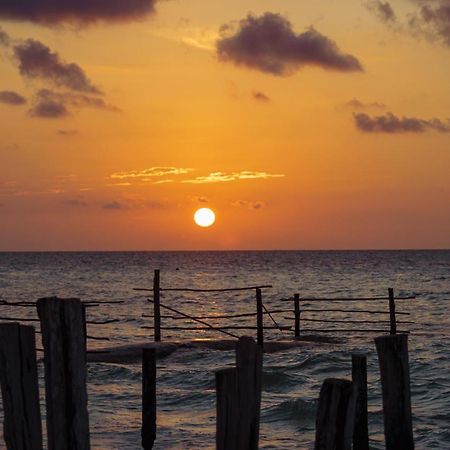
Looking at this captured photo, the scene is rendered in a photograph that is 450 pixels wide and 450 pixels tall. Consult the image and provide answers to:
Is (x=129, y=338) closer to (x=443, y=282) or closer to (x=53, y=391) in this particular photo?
(x=53, y=391)

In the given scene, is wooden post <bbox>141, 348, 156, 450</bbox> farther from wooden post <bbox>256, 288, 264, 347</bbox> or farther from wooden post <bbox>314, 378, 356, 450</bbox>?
wooden post <bbox>256, 288, 264, 347</bbox>

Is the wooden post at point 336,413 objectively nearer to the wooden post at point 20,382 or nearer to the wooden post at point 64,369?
the wooden post at point 64,369

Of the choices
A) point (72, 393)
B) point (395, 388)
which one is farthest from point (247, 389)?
point (395, 388)

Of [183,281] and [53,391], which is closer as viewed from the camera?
[53,391]

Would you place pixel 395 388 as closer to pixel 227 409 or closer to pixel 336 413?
pixel 336 413

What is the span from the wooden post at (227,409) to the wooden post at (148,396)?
447cm

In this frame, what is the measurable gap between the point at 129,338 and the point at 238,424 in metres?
22.8

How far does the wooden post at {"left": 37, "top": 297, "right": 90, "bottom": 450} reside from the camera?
7203 millimetres

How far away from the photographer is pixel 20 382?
24.5 feet

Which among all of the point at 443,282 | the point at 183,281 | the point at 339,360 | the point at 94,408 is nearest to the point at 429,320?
the point at 339,360

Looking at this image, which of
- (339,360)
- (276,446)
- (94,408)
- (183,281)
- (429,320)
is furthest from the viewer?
(183,281)

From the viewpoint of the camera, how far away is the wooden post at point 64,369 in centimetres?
720

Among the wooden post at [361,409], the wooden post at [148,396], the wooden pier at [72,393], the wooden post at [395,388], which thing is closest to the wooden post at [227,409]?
the wooden pier at [72,393]

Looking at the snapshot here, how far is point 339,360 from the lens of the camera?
22797mm
